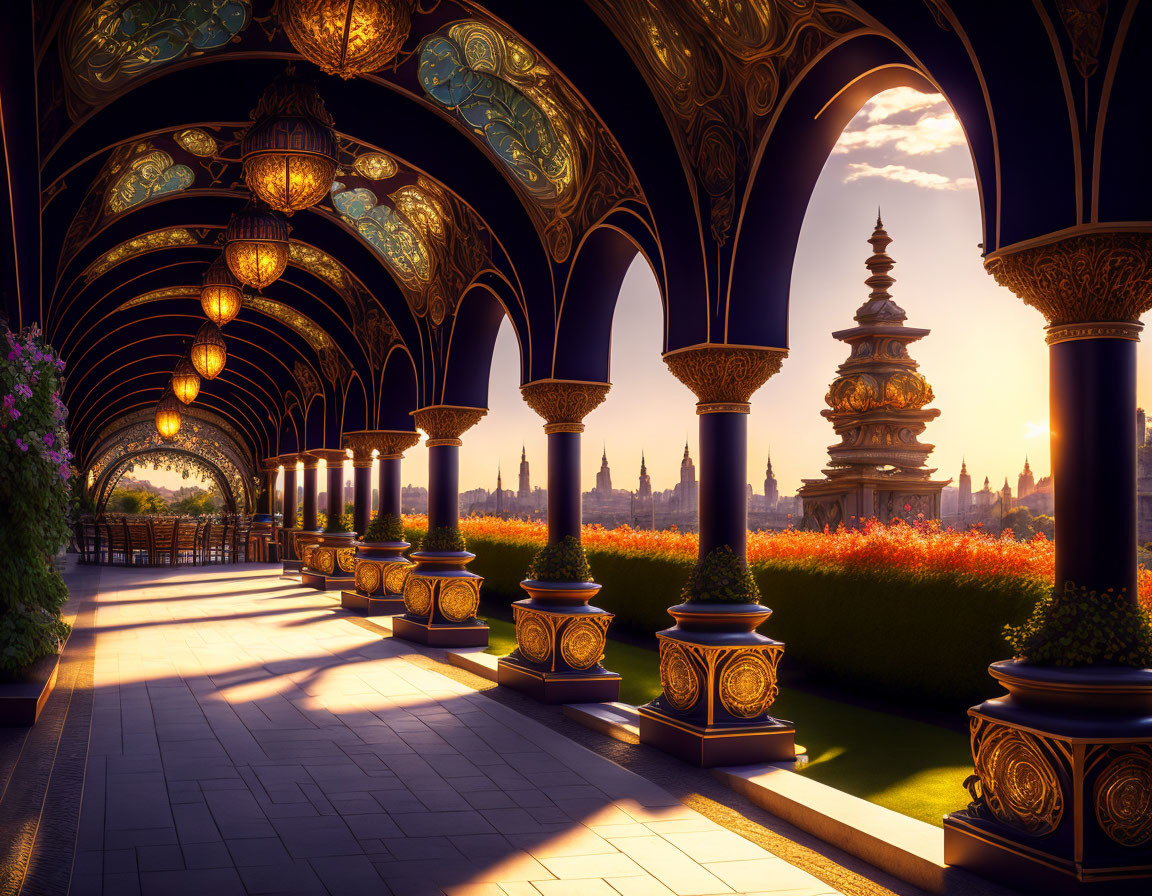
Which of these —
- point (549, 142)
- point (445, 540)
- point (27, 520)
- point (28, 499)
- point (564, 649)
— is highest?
point (549, 142)

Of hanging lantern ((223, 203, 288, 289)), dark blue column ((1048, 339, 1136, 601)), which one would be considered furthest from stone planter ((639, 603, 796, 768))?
hanging lantern ((223, 203, 288, 289))

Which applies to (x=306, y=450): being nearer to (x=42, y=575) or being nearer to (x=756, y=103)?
(x=42, y=575)

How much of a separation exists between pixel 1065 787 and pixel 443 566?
853 cm

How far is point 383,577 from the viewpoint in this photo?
1455 centimetres

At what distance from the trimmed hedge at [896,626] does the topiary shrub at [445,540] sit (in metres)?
3.92

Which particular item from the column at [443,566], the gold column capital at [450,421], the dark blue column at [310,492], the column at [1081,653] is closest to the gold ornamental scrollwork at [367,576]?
the column at [443,566]

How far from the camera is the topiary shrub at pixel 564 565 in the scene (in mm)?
8570

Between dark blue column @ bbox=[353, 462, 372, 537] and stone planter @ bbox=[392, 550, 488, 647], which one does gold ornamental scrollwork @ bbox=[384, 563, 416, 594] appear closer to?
dark blue column @ bbox=[353, 462, 372, 537]

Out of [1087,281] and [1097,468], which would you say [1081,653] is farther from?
[1087,281]

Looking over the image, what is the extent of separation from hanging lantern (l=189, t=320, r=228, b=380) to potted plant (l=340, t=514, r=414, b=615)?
10.6 ft

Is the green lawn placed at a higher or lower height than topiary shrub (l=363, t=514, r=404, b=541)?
lower

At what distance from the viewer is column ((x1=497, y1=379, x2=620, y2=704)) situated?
26.9ft

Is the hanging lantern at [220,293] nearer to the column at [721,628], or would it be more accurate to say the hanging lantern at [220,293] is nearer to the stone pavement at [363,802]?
the stone pavement at [363,802]

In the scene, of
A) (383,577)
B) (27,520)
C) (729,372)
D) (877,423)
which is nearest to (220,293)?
(27,520)
